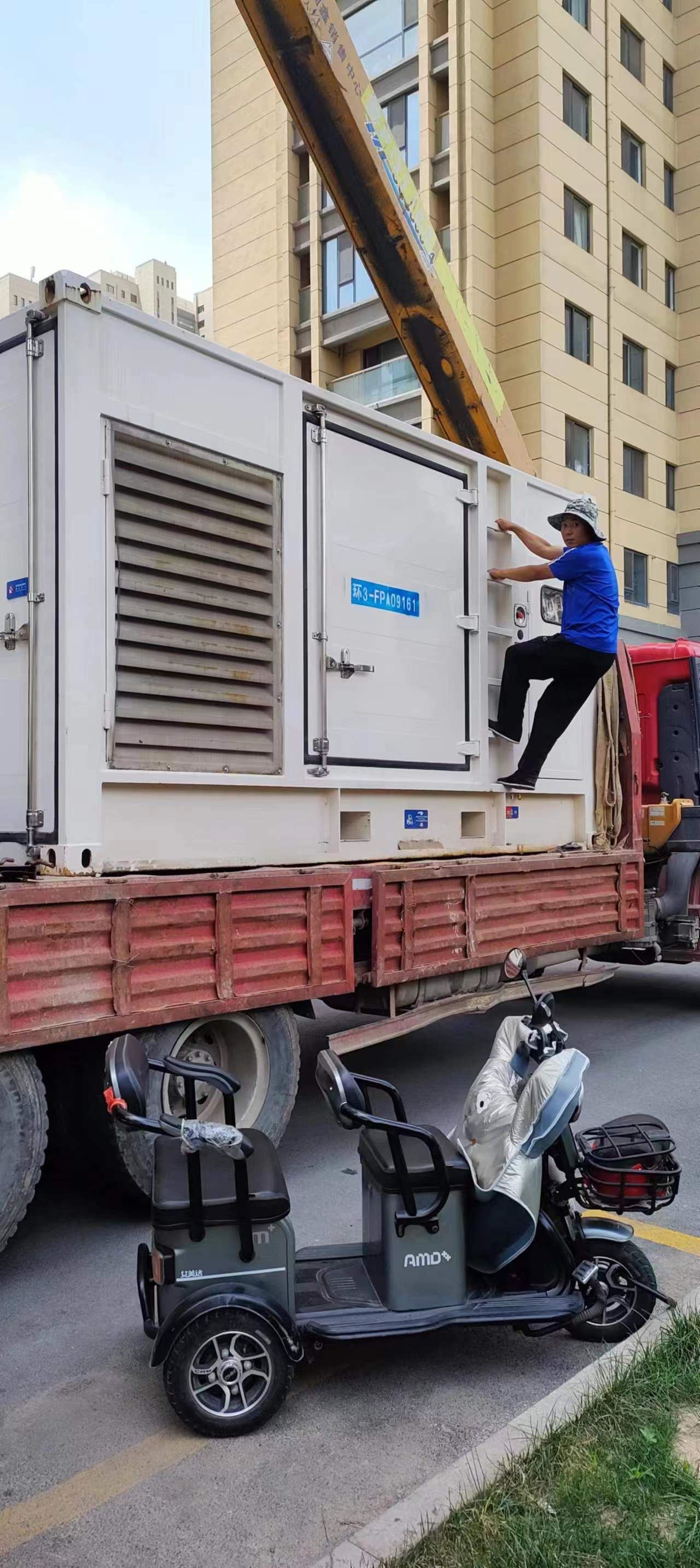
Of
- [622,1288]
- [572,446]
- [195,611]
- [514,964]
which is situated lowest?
[622,1288]

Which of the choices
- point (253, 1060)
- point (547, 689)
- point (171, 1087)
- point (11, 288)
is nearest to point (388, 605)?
point (547, 689)

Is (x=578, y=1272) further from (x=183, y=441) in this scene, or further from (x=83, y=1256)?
(x=183, y=441)

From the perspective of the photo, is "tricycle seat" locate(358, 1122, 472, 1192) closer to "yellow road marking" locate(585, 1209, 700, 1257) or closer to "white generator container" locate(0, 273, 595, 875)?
"yellow road marking" locate(585, 1209, 700, 1257)

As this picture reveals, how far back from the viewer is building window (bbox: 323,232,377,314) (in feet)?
81.1

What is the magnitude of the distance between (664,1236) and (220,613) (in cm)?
311

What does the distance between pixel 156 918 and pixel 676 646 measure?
5.72 metres

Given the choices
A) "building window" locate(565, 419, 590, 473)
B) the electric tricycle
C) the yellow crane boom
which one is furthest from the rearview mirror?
"building window" locate(565, 419, 590, 473)

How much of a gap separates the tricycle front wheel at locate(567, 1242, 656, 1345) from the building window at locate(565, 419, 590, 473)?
64.7 ft

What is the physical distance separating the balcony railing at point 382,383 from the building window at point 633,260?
4933mm

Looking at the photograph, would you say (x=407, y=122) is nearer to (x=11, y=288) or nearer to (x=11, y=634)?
(x=11, y=634)

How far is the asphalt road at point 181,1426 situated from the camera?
8.66 ft

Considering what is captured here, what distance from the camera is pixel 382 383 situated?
77.2ft

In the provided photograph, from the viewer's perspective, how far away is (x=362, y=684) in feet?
18.7

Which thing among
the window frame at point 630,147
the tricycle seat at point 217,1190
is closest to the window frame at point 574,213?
the window frame at point 630,147
